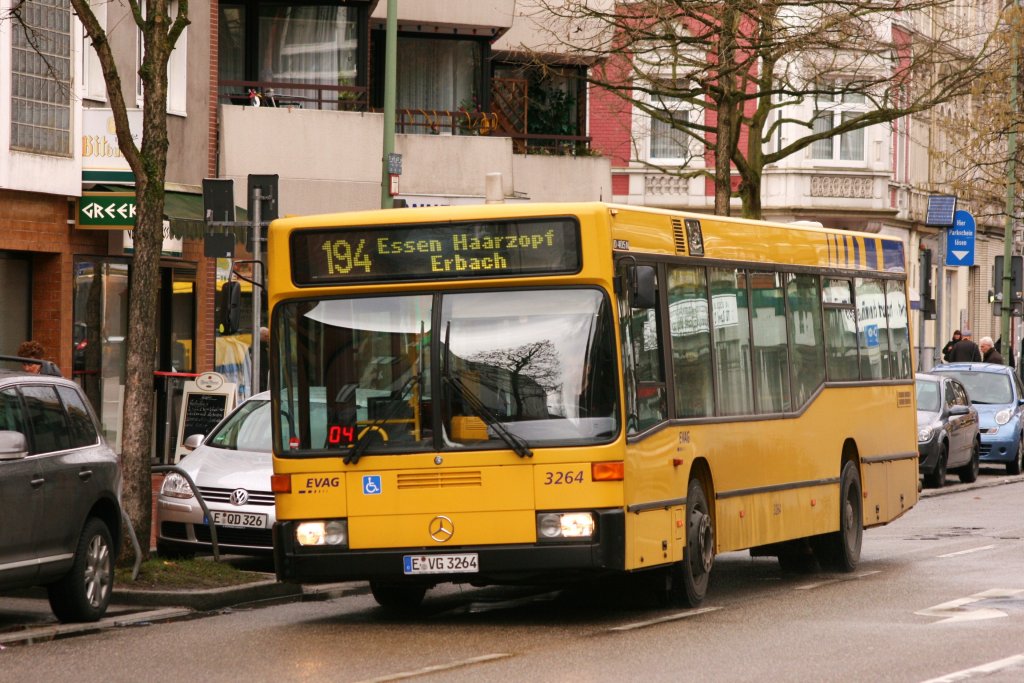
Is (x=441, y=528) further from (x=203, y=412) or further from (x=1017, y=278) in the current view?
(x=1017, y=278)

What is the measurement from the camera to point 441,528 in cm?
1276

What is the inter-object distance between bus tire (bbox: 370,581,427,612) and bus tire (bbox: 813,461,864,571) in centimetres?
417

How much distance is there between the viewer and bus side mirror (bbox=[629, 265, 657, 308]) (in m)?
12.8

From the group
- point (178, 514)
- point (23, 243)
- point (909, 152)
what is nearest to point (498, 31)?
point (23, 243)

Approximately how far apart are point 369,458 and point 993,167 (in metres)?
39.6

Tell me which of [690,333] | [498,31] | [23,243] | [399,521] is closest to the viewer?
[399,521]

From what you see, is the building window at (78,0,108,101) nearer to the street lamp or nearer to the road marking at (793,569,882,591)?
the road marking at (793,569,882,591)

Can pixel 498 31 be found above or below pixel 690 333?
above

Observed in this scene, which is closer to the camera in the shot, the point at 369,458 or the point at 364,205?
the point at 369,458

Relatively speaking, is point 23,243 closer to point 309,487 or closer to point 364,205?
point 364,205

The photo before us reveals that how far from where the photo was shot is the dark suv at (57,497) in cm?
1255

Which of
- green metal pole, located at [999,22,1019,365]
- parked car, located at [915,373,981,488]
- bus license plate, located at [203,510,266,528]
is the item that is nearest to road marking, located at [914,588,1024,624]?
bus license plate, located at [203,510,266,528]

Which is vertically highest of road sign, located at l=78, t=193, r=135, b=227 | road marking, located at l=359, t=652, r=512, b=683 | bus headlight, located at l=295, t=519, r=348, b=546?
road sign, located at l=78, t=193, r=135, b=227

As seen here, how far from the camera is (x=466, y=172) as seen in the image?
32.3m
